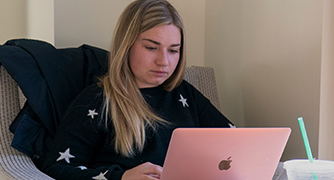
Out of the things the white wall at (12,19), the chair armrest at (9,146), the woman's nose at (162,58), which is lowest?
the chair armrest at (9,146)

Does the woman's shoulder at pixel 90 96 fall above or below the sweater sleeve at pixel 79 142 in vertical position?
above

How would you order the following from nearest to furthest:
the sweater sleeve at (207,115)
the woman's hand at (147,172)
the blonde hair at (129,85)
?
1. the woman's hand at (147,172)
2. the blonde hair at (129,85)
3. the sweater sleeve at (207,115)

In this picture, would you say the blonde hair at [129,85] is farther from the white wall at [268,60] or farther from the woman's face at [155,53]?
the white wall at [268,60]

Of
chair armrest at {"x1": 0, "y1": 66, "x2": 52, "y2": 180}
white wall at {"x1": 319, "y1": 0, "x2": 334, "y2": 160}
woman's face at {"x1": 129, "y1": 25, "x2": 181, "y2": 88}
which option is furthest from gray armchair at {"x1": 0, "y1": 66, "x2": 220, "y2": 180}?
white wall at {"x1": 319, "y1": 0, "x2": 334, "y2": 160}

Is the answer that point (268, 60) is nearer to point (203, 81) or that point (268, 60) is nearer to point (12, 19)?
point (203, 81)

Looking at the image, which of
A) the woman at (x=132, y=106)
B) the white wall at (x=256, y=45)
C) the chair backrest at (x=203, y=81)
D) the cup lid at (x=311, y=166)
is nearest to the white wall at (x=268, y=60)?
the white wall at (x=256, y=45)

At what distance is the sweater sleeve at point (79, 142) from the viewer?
1.24 meters

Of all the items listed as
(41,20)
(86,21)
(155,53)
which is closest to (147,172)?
(155,53)

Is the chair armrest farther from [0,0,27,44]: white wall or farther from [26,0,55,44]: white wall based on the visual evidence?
[0,0,27,44]: white wall

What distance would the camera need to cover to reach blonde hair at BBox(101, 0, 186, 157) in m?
1.35

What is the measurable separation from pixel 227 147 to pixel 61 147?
526 millimetres

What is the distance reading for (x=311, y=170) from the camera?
90 centimetres

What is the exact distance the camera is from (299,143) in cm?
159

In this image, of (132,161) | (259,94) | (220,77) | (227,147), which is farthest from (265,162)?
(220,77)
